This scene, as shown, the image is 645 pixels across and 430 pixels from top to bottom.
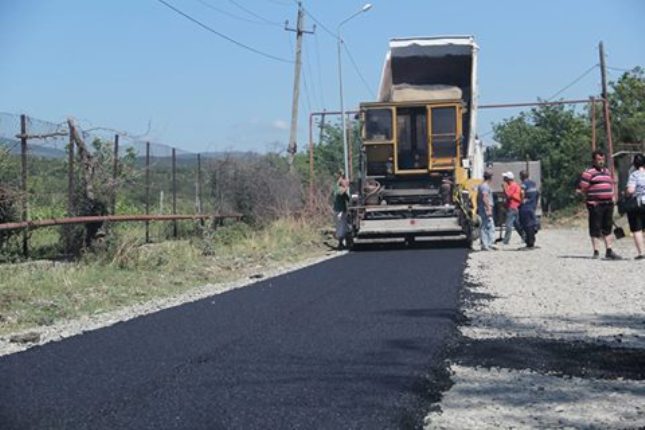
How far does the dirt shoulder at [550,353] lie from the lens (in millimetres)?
5320

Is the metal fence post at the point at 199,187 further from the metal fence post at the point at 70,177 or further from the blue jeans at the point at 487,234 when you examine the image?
the blue jeans at the point at 487,234

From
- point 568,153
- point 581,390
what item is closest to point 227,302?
point 581,390

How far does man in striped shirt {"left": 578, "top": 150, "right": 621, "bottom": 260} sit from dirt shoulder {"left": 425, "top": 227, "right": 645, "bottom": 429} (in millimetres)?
1566

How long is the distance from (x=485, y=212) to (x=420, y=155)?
92.2 inches

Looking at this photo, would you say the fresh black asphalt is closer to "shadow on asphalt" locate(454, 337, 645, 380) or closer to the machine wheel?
"shadow on asphalt" locate(454, 337, 645, 380)

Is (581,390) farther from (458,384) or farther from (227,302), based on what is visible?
(227,302)

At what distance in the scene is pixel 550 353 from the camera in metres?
7.07

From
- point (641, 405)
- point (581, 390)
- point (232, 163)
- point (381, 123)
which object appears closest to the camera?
point (641, 405)

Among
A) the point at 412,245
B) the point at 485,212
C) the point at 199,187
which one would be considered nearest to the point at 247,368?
the point at 485,212

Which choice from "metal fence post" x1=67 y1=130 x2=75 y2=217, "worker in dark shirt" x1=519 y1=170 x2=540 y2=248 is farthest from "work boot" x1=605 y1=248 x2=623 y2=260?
"metal fence post" x1=67 y1=130 x2=75 y2=217

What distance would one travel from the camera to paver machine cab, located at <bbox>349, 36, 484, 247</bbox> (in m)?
18.4

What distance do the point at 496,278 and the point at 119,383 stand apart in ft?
24.9

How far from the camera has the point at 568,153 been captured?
169ft

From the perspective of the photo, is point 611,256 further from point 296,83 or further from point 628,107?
point 628,107
